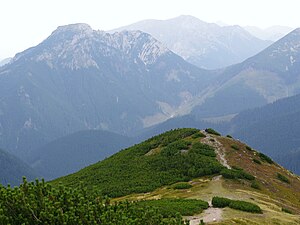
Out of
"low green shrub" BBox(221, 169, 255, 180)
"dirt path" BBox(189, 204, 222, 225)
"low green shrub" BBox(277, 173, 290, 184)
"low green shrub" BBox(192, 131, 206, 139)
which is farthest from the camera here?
"low green shrub" BBox(192, 131, 206, 139)

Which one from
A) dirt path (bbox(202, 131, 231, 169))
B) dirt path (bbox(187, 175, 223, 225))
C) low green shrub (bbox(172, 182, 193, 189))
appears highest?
dirt path (bbox(187, 175, 223, 225))

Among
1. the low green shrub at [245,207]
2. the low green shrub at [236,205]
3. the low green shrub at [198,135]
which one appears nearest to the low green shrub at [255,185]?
the low green shrub at [236,205]

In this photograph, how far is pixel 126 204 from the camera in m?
23.4

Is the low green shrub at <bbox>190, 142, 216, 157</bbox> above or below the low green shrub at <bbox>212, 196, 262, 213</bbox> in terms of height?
below

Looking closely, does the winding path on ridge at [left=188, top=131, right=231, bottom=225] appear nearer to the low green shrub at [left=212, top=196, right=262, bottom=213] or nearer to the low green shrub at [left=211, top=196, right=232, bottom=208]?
the low green shrub at [left=211, top=196, right=232, bottom=208]

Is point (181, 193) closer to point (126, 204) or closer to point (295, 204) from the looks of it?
point (295, 204)

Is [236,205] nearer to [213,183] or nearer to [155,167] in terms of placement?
[213,183]

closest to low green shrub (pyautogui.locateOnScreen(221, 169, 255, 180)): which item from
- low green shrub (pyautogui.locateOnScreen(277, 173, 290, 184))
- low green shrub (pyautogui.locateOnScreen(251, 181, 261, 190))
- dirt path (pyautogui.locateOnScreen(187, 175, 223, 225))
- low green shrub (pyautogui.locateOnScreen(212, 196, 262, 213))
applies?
low green shrub (pyautogui.locateOnScreen(251, 181, 261, 190))

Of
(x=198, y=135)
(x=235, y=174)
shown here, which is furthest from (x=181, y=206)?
(x=198, y=135)

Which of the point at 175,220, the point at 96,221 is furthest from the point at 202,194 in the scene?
the point at 96,221

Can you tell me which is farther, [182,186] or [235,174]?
[235,174]

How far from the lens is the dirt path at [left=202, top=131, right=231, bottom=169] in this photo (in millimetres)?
64375

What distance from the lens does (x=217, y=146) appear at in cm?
7219

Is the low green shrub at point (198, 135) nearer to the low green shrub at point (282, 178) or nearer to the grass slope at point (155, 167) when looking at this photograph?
the grass slope at point (155, 167)
